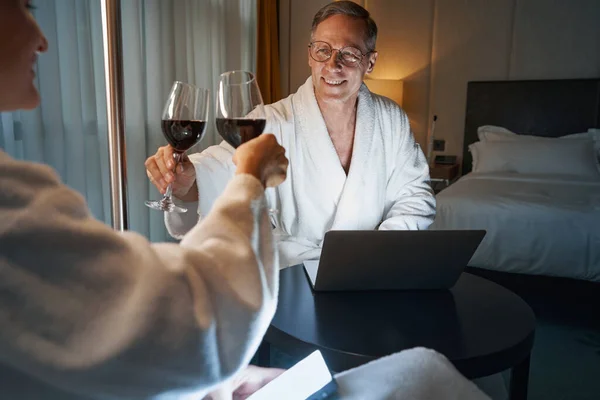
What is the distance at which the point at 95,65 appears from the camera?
2230 millimetres

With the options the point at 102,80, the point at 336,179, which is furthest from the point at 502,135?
the point at 102,80

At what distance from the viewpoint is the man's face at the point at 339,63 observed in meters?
1.70

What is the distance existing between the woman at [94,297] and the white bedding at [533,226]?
239 centimetres

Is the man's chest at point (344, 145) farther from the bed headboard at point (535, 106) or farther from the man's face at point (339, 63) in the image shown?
the bed headboard at point (535, 106)

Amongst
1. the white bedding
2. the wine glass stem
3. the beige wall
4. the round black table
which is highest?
the beige wall

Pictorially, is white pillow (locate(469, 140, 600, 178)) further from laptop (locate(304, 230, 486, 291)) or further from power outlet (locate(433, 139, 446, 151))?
laptop (locate(304, 230, 486, 291))

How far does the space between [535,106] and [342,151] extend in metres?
3.05

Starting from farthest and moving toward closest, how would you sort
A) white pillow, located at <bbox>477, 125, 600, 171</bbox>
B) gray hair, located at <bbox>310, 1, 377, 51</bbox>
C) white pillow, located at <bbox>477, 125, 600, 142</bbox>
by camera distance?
1. white pillow, located at <bbox>477, 125, 600, 142</bbox>
2. white pillow, located at <bbox>477, 125, 600, 171</bbox>
3. gray hair, located at <bbox>310, 1, 377, 51</bbox>

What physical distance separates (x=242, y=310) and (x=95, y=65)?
2.08 meters

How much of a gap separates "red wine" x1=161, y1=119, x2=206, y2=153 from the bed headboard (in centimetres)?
389

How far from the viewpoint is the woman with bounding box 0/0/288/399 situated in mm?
437

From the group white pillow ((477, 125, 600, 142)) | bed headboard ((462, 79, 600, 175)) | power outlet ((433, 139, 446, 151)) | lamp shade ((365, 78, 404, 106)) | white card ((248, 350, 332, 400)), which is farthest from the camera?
power outlet ((433, 139, 446, 151))

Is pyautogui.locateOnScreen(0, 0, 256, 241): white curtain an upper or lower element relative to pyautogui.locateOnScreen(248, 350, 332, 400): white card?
upper

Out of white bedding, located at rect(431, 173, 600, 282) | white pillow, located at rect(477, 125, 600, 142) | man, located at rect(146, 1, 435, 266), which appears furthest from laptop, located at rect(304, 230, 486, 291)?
white pillow, located at rect(477, 125, 600, 142)
